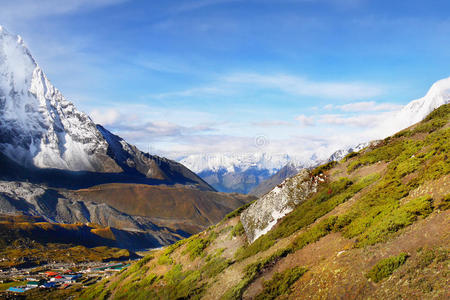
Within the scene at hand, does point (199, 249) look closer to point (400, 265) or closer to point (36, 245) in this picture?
point (400, 265)

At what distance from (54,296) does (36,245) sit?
366 ft

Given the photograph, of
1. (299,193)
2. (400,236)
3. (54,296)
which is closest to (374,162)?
(299,193)

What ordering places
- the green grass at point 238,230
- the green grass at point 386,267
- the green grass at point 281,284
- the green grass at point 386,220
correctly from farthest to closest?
the green grass at point 238,230 → the green grass at point 281,284 → the green grass at point 386,220 → the green grass at point 386,267

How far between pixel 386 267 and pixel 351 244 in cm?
407

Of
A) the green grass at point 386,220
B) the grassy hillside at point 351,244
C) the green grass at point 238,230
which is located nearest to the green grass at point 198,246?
the grassy hillside at point 351,244

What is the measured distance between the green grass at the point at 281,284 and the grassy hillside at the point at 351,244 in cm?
6

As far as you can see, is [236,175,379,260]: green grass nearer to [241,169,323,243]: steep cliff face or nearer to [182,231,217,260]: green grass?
[241,169,323,243]: steep cliff face

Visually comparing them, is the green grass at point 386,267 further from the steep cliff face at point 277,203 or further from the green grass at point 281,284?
the steep cliff face at point 277,203

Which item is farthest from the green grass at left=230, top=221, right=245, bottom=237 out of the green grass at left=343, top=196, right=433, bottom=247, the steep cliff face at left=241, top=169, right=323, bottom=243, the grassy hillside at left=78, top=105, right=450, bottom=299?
the green grass at left=343, top=196, right=433, bottom=247

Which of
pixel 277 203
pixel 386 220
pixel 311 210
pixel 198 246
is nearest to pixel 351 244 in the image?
pixel 386 220

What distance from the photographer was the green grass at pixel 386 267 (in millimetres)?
16500

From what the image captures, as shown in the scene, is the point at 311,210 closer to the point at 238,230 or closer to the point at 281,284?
the point at 238,230

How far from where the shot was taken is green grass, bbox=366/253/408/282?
54.1ft

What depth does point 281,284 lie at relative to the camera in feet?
67.5
